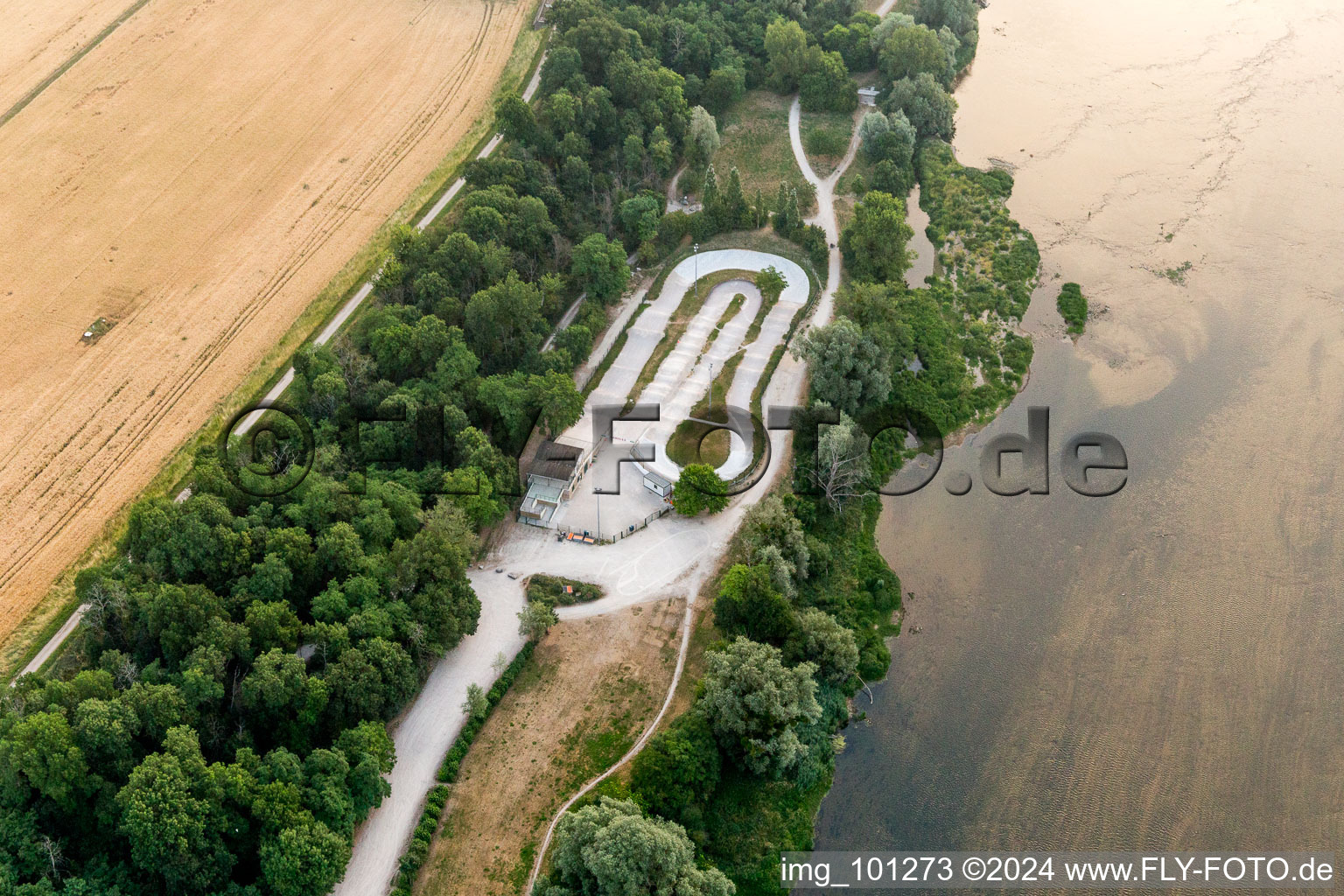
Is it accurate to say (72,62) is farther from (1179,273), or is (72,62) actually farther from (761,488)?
(1179,273)

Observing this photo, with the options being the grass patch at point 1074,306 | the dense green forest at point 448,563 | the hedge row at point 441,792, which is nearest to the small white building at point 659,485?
the dense green forest at point 448,563

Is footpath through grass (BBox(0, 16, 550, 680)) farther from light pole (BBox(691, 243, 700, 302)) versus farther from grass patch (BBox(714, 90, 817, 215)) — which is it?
light pole (BBox(691, 243, 700, 302))

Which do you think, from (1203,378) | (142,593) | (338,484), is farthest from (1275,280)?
(142,593)

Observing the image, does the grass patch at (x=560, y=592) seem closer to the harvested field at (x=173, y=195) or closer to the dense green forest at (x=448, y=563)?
the dense green forest at (x=448, y=563)

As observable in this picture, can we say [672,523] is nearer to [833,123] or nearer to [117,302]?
[117,302]

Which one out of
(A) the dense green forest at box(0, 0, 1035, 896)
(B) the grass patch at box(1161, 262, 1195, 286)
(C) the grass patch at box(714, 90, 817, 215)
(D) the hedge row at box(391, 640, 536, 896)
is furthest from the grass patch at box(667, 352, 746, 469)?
(B) the grass patch at box(1161, 262, 1195, 286)
